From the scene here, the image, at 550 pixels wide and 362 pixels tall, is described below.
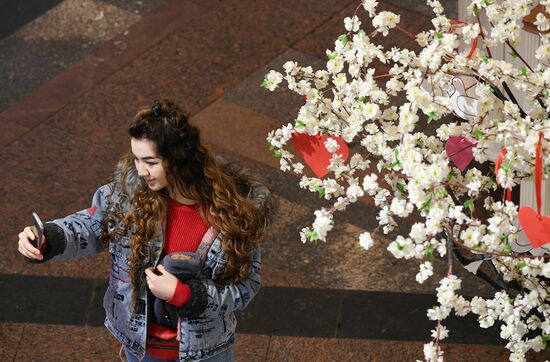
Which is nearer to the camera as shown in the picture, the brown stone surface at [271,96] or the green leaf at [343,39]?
the green leaf at [343,39]

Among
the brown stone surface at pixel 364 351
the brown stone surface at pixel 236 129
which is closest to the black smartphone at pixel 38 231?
the brown stone surface at pixel 364 351

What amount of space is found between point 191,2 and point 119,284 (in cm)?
453

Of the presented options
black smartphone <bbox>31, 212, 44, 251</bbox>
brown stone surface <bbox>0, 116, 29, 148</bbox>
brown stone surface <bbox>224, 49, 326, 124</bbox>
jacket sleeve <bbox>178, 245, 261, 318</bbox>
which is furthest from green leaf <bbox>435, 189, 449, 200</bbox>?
brown stone surface <bbox>0, 116, 29, 148</bbox>

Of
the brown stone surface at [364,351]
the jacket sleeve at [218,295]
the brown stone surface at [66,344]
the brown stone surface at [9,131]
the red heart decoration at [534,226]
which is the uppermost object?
the red heart decoration at [534,226]

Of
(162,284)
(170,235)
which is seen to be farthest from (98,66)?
(162,284)

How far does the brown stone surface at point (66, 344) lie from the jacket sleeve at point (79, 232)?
1.60m

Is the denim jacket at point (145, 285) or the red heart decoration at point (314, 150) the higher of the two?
the red heart decoration at point (314, 150)

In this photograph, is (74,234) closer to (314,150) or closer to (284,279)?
(314,150)

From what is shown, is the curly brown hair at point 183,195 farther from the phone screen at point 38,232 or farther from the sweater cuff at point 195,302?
the phone screen at point 38,232

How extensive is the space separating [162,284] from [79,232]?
1.52 ft

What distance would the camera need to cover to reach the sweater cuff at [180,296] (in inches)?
175

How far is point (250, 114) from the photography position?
7.86 metres

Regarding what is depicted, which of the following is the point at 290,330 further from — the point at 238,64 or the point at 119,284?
the point at 238,64

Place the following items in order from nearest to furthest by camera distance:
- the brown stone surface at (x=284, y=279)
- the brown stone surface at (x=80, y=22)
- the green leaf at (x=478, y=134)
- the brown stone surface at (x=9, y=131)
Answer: the green leaf at (x=478, y=134) < the brown stone surface at (x=284, y=279) < the brown stone surface at (x=9, y=131) < the brown stone surface at (x=80, y=22)
